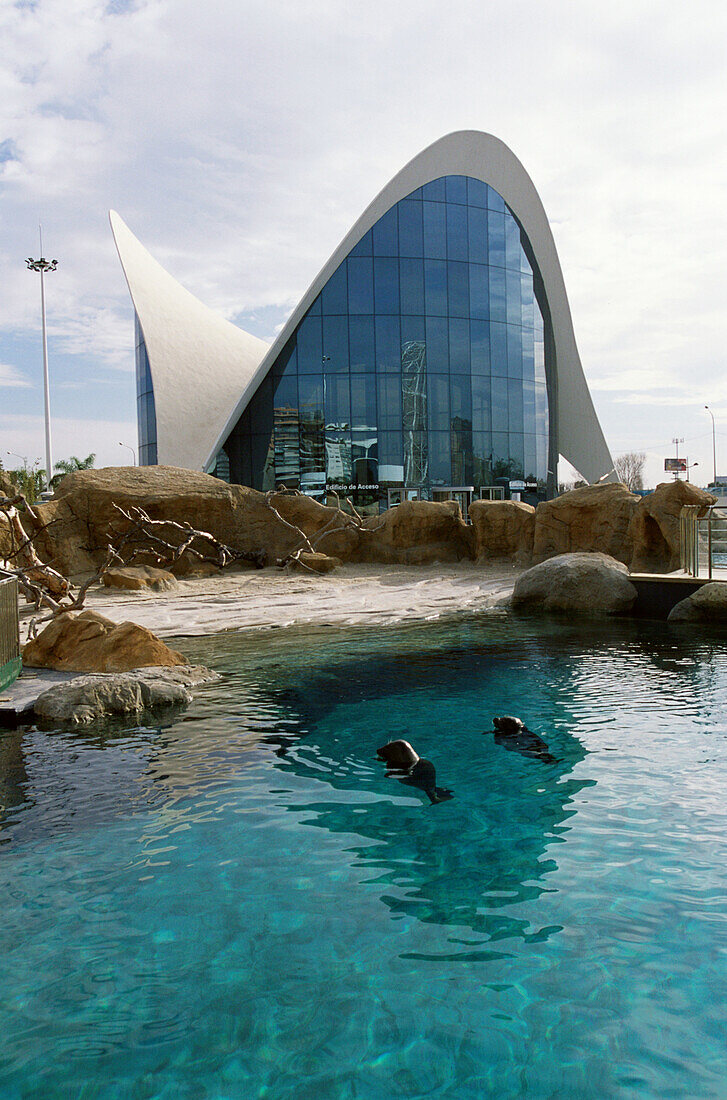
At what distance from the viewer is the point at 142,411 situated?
32125 millimetres

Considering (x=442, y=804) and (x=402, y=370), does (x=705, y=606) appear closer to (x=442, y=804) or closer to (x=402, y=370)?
(x=442, y=804)

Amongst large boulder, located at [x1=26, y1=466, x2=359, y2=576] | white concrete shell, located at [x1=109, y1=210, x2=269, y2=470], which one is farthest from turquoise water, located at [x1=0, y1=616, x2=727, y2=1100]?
white concrete shell, located at [x1=109, y1=210, x2=269, y2=470]

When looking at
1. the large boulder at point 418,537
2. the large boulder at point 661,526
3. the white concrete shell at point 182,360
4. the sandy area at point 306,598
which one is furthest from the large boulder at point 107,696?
the white concrete shell at point 182,360

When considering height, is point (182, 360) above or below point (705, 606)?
above

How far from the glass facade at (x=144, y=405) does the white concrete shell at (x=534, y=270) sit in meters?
3.66

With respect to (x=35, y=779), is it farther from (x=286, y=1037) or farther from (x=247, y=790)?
(x=286, y=1037)

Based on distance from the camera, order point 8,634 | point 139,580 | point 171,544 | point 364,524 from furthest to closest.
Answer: point 364,524 < point 171,544 < point 139,580 < point 8,634

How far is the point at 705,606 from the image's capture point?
33.6 feet

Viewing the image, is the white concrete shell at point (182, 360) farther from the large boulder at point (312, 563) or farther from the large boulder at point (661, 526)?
the large boulder at point (661, 526)

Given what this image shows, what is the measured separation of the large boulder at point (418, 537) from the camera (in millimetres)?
17516

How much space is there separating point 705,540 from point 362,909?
9.29 meters

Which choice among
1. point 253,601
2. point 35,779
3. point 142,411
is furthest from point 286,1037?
point 142,411

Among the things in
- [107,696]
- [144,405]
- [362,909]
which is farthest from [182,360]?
[362,909]

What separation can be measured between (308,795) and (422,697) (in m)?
2.32
